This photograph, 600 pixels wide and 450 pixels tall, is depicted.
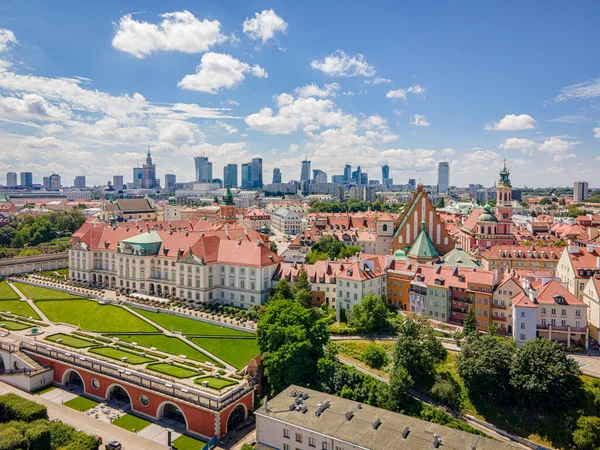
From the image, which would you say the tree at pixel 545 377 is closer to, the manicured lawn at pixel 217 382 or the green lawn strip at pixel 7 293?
the manicured lawn at pixel 217 382

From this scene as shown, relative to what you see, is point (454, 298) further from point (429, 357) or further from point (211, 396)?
point (211, 396)

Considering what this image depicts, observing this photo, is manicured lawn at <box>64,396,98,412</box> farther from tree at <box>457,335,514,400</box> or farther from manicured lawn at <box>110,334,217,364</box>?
tree at <box>457,335,514,400</box>

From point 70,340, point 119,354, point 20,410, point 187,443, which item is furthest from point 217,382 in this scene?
point 70,340

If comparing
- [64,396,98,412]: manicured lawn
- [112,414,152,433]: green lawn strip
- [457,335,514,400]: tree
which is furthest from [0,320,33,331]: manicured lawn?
[457,335,514,400]: tree

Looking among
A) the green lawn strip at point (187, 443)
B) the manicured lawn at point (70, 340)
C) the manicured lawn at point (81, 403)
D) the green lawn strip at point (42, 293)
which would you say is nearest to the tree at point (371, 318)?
the green lawn strip at point (187, 443)

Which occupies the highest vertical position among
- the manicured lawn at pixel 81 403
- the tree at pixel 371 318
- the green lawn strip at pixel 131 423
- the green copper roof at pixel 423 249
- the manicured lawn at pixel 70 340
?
the green copper roof at pixel 423 249

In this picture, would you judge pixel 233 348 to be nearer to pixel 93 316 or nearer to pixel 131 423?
pixel 131 423

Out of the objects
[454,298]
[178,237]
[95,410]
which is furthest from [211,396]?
[178,237]
